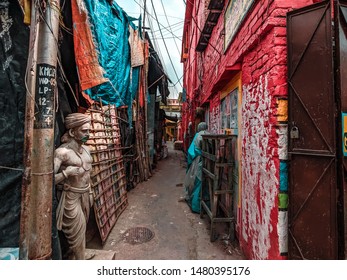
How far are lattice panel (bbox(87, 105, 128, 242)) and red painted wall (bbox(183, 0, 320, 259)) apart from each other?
242 cm

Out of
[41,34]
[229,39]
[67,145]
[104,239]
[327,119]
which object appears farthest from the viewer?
[229,39]

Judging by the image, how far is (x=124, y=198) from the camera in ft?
15.0

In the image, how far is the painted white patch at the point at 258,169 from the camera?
204 cm

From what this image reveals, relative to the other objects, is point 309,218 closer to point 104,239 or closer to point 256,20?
point 256,20

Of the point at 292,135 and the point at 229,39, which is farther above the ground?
the point at 229,39

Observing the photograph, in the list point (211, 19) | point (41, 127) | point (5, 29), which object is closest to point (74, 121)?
point (41, 127)

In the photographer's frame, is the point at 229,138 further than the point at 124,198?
No

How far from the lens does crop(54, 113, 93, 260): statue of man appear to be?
6.79 feet

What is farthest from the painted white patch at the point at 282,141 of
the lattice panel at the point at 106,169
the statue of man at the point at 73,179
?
the lattice panel at the point at 106,169

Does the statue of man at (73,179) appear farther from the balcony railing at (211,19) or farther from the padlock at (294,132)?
the balcony railing at (211,19)

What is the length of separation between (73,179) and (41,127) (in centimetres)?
87

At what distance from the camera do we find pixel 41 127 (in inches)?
59.7

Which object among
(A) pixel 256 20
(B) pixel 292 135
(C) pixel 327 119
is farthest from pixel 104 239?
(A) pixel 256 20

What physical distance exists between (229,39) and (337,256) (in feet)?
11.4
